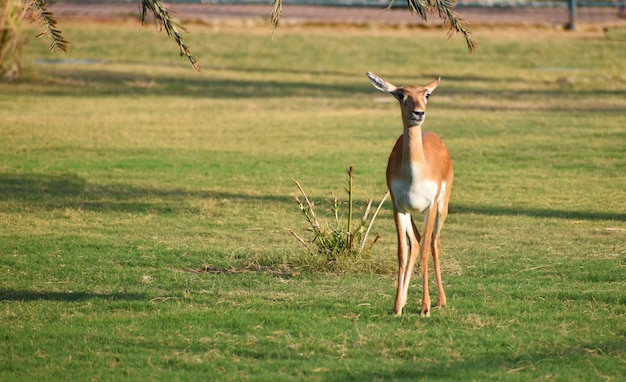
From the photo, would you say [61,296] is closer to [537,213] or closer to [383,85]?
[383,85]

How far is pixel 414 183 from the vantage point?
7059 millimetres

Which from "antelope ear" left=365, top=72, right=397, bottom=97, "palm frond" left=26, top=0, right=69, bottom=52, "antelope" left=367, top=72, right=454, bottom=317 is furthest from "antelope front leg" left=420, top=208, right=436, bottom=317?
"palm frond" left=26, top=0, right=69, bottom=52

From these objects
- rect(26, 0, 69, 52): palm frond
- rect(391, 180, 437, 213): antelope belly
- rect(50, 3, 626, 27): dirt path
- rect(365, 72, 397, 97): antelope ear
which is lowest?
rect(50, 3, 626, 27): dirt path

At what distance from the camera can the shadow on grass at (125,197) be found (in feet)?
37.3

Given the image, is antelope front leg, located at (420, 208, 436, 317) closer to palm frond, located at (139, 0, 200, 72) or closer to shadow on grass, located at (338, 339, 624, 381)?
shadow on grass, located at (338, 339, 624, 381)

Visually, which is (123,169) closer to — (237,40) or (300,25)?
(237,40)

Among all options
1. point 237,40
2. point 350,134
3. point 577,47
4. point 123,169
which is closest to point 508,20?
point 577,47

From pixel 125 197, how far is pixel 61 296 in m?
4.26

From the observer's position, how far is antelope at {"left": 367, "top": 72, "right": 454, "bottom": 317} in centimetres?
703

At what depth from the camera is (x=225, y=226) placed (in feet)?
35.0

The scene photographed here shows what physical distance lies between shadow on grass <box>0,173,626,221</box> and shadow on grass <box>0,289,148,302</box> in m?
3.42

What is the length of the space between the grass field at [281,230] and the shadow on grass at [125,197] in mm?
50

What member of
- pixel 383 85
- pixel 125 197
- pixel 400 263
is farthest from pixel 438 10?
pixel 125 197

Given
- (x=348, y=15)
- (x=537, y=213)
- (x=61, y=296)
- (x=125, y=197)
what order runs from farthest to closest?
1. (x=348, y=15)
2. (x=125, y=197)
3. (x=537, y=213)
4. (x=61, y=296)
